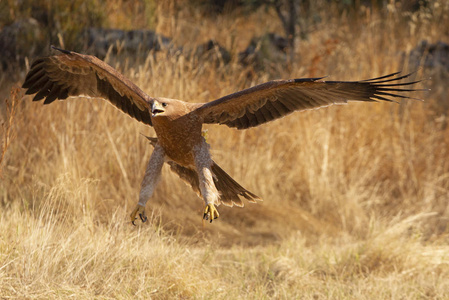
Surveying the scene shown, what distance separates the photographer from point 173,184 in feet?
21.9

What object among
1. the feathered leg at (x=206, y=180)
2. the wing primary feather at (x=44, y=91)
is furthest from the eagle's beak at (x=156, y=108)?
the wing primary feather at (x=44, y=91)

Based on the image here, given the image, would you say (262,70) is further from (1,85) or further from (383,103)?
(1,85)

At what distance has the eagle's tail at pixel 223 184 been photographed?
4.41 meters

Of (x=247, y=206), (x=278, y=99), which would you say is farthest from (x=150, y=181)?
(x=247, y=206)

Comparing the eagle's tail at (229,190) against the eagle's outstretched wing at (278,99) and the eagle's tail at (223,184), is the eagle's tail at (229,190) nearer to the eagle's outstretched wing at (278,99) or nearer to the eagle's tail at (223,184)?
the eagle's tail at (223,184)

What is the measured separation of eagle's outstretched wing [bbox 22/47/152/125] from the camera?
14.7 feet

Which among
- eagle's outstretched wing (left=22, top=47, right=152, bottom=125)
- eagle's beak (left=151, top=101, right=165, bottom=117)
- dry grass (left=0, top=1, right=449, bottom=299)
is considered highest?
eagle's outstretched wing (left=22, top=47, right=152, bottom=125)

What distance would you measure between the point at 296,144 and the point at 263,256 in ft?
7.83

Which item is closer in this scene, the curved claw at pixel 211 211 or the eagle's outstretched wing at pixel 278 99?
the curved claw at pixel 211 211

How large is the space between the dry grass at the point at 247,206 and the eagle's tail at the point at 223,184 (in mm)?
521

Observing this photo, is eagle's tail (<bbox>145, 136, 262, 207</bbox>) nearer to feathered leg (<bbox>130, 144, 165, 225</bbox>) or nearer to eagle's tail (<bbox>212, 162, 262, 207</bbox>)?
eagle's tail (<bbox>212, 162, 262, 207</bbox>)

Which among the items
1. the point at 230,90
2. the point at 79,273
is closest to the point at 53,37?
the point at 230,90

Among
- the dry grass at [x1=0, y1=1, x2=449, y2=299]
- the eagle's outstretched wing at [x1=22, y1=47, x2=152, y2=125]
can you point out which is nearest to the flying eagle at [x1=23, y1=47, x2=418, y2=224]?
the eagle's outstretched wing at [x1=22, y1=47, x2=152, y2=125]

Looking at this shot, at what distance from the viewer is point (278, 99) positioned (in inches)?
172
